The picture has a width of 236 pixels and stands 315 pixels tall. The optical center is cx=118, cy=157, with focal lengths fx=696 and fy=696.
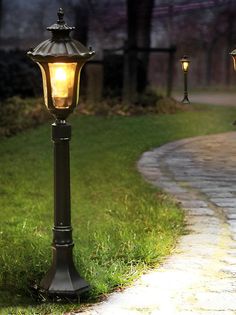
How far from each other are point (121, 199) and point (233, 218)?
4.79 ft

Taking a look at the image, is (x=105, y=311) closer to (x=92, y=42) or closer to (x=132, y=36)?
(x=132, y=36)

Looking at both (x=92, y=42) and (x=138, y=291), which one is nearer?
(x=138, y=291)

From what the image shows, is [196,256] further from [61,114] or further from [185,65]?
[61,114]

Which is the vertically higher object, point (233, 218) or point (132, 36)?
point (132, 36)

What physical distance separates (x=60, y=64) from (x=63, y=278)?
1081 mm

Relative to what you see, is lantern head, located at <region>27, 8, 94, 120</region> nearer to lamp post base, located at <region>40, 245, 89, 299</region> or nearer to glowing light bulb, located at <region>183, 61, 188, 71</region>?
glowing light bulb, located at <region>183, 61, 188, 71</region>

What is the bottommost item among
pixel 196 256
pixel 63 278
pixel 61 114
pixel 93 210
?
pixel 93 210

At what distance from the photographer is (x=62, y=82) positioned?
337cm

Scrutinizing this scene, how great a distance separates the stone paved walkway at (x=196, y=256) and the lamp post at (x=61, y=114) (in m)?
0.25

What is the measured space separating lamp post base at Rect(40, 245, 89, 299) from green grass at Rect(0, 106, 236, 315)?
84 millimetres

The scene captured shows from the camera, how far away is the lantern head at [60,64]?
3314 mm

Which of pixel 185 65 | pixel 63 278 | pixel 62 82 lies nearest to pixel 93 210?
pixel 63 278

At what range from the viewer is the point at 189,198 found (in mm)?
6277

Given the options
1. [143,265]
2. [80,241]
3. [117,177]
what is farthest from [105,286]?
[117,177]
